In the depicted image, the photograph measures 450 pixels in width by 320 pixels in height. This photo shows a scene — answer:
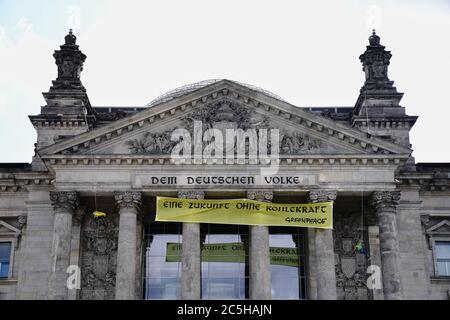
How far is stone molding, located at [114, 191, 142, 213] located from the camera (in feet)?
133

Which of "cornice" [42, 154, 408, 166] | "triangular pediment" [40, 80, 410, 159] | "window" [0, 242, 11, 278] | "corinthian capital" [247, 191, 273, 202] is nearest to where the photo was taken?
"corinthian capital" [247, 191, 273, 202]

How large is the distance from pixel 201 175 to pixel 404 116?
1419 cm

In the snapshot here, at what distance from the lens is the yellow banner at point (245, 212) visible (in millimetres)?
39812

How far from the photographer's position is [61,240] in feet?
130

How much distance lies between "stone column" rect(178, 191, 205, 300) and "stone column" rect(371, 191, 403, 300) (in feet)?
31.1

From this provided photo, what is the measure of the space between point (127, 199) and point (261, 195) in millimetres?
7079

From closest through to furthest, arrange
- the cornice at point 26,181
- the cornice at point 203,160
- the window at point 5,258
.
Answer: the cornice at point 203,160
the cornice at point 26,181
the window at point 5,258

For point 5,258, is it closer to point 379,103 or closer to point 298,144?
point 298,144

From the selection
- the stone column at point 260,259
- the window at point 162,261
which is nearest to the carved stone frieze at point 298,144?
the stone column at point 260,259

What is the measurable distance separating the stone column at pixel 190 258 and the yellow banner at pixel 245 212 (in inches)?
19.8

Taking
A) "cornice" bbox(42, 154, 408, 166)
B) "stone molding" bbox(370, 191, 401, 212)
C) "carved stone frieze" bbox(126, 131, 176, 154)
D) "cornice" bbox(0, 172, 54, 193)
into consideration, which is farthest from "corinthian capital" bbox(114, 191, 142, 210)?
"stone molding" bbox(370, 191, 401, 212)

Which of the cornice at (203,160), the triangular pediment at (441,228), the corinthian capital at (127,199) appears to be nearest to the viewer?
the corinthian capital at (127,199)

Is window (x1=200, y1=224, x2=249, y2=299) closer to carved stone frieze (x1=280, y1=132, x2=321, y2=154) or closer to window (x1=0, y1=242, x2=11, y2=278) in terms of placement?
carved stone frieze (x1=280, y1=132, x2=321, y2=154)

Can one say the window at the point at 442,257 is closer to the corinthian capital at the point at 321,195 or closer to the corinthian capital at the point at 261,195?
the corinthian capital at the point at 321,195
